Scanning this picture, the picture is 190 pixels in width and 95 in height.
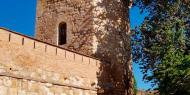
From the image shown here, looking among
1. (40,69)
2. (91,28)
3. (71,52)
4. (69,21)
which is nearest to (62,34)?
(69,21)

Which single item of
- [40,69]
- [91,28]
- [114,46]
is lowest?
[40,69]

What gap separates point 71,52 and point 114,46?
376cm

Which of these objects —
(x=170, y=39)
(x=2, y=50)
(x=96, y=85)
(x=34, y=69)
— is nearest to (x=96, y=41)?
(x=96, y=85)

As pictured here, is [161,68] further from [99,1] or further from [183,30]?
[99,1]

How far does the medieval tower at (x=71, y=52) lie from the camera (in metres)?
11.5

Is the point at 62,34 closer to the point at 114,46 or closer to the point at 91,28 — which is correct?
the point at 91,28

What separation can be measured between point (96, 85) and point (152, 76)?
2.33 metres

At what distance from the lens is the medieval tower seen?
11.5 metres

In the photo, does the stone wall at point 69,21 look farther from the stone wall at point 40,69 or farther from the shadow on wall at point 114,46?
the stone wall at point 40,69

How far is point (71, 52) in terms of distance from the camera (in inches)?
546

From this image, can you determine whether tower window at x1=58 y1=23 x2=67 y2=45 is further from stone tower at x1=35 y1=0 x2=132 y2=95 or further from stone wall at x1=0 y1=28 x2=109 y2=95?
stone wall at x1=0 y1=28 x2=109 y2=95

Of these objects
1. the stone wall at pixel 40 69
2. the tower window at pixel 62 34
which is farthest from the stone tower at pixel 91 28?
the stone wall at pixel 40 69

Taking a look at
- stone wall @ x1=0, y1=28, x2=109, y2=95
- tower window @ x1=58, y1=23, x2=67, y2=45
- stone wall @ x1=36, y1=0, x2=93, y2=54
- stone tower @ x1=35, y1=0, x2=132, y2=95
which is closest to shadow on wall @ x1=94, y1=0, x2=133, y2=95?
stone tower @ x1=35, y1=0, x2=132, y2=95

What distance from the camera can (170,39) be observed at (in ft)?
49.6
